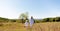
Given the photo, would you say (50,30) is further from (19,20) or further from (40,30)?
(19,20)

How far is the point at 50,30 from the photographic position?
18.4 feet

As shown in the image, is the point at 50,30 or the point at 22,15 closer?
the point at 50,30

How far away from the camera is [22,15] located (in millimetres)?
47531

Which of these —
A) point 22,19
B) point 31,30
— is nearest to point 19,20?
point 22,19

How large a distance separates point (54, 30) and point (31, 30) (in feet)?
3.99

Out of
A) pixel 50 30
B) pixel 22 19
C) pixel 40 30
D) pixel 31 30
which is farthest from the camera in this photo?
pixel 22 19

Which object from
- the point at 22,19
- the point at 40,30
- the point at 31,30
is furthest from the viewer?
the point at 22,19

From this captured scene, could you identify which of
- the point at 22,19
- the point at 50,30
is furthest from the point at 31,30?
the point at 22,19

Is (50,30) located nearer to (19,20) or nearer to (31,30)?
(31,30)

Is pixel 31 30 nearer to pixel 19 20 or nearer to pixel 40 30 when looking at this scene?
pixel 40 30

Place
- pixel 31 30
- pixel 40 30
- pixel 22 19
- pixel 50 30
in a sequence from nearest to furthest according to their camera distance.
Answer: pixel 40 30
pixel 50 30
pixel 31 30
pixel 22 19

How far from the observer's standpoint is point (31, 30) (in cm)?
661

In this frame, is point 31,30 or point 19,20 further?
point 19,20

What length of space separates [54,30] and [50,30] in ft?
0.53
